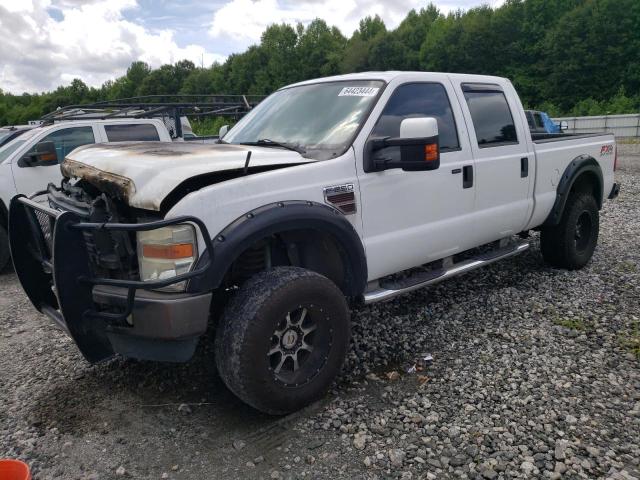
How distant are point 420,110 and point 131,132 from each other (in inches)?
233

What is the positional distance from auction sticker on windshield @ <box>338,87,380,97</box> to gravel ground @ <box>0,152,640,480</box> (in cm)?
179

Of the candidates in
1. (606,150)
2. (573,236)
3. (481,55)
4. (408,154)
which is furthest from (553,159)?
(481,55)

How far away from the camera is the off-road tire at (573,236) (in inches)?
213

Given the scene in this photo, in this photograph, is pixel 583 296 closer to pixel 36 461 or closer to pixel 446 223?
pixel 446 223

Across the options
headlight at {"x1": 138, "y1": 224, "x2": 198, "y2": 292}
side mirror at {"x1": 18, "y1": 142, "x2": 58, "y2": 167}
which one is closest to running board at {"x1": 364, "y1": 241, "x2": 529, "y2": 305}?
headlight at {"x1": 138, "y1": 224, "x2": 198, "y2": 292}

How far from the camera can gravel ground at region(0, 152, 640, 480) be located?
2717mm

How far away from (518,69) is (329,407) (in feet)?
187

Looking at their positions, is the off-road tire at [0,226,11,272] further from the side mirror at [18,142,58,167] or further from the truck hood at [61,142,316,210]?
the truck hood at [61,142,316,210]

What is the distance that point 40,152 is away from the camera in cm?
723

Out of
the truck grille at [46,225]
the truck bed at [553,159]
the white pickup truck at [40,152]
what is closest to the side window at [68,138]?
the white pickup truck at [40,152]

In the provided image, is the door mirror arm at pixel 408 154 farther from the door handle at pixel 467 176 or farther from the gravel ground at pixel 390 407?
the gravel ground at pixel 390 407

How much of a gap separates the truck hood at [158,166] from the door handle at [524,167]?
7.43ft

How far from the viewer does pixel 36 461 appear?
2801mm

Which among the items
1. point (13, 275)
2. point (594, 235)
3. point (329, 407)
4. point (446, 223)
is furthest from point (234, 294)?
point (13, 275)
